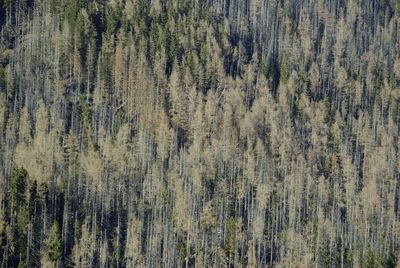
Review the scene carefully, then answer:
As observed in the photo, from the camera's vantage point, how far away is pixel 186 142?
105000 millimetres

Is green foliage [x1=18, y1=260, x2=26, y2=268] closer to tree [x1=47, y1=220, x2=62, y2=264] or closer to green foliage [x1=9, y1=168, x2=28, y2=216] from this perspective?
tree [x1=47, y1=220, x2=62, y2=264]

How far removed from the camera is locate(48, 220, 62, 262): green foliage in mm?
74875

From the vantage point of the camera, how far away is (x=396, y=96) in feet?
454

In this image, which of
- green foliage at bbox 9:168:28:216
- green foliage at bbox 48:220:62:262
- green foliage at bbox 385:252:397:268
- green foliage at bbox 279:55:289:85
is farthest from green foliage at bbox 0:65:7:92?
green foliage at bbox 385:252:397:268

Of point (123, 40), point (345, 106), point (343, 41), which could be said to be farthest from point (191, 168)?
point (343, 41)

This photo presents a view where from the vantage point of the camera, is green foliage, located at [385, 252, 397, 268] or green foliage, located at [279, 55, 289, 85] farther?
green foliage, located at [279, 55, 289, 85]

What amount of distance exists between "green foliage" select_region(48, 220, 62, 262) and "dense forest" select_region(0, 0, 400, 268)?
0.18 meters

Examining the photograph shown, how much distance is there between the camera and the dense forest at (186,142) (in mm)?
84438

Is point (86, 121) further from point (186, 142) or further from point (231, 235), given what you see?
point (231, 235)

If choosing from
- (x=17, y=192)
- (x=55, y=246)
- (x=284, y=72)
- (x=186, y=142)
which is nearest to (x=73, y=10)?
(x=186, y=142)

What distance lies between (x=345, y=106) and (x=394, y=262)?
4627 centimetres

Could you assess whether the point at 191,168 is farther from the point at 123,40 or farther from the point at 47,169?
the point at 123,40

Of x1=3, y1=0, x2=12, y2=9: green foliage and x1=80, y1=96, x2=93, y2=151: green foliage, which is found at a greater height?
x1=3, y1=0, x2=12, y2=9: green foliage

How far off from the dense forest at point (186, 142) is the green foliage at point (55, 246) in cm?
18
